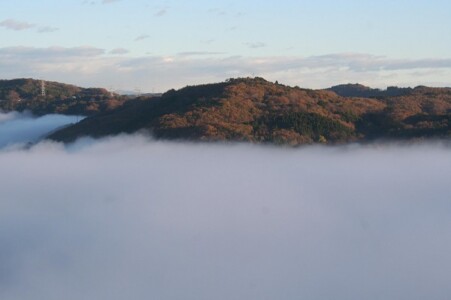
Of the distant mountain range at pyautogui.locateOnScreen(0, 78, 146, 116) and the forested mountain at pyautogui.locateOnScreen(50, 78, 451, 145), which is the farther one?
the distant mountain range at pyautogui.locateOnScreen(0, 78, 146, 116)

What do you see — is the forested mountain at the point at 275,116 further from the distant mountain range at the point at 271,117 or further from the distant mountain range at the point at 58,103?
the distant mountain range at the point at 58,103

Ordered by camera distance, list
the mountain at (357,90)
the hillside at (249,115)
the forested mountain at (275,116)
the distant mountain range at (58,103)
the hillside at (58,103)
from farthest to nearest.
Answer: the mountain at (357,90)
the hillside at (58,103)
the distant mountain range at (58,103)
the forested mountain at (275,116)
the hillside at (249,115)

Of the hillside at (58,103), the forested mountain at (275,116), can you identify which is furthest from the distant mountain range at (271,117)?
the hillside at (58,103)

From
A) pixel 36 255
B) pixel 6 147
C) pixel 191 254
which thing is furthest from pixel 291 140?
pixel 6 147

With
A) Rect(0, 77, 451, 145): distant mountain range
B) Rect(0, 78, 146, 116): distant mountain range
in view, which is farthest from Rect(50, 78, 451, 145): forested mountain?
Rect(0, 78, 146, 116): distant mountain range

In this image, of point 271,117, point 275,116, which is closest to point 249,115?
point 271,117

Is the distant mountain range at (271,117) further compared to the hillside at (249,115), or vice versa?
the distant mountain range at (271,117)

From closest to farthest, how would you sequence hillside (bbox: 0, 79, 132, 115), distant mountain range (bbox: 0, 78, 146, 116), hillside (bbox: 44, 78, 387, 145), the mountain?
hillside (bbox: 44, 78, 387, 145)
distant mountain range (bbox: 0, 78, 146, 116)
hillside (bbox: 0, 79, 132, 115)
the mountain

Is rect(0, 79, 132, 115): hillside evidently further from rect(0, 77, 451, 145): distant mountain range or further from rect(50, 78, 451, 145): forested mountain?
rect(50, 78, 451, 145): forested mountain
